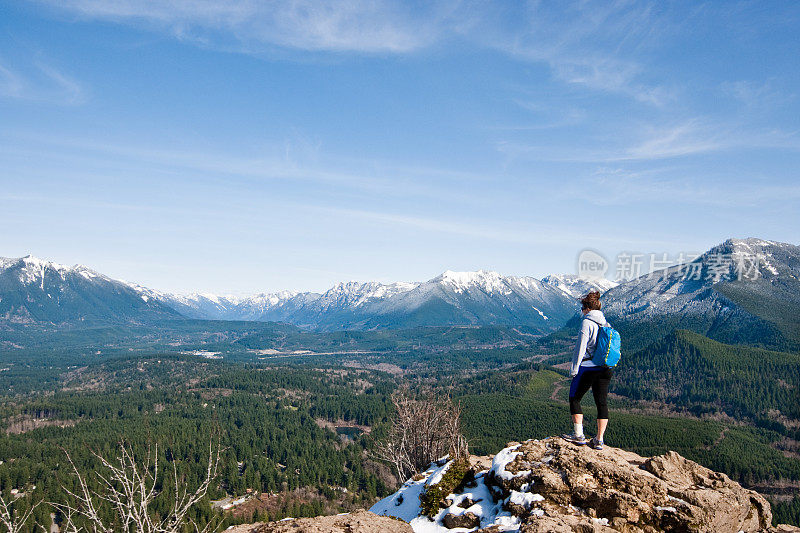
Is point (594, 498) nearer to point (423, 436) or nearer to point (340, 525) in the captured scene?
point (340, 525)

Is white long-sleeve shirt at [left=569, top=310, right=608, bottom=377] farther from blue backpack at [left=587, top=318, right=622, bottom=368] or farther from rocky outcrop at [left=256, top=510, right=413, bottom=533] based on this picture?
rocky outcrop at [left=256, top=510, right=413, bottom=533]

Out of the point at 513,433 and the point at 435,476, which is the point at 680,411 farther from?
the point at 435,476

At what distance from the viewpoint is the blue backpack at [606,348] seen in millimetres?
12445

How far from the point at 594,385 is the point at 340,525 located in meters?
8.47

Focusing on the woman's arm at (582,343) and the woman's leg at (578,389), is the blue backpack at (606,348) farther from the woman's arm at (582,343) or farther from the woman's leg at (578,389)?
the woman's leg at (578,389)

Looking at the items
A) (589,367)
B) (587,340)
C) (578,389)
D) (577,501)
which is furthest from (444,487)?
(587,340)

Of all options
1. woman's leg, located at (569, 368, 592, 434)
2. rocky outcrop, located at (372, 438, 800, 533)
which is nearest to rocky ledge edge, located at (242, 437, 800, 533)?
rocky outcrop, located at (372, 438, 800, 533)

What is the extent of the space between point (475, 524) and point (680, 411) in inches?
8183

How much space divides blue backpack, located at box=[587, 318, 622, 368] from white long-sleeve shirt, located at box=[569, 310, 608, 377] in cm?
13

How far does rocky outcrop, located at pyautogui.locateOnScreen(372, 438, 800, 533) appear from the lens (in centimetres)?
1134

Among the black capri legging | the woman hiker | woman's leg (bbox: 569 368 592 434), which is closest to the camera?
the woman hiker

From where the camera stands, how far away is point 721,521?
11477 mm

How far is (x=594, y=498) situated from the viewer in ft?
39.0

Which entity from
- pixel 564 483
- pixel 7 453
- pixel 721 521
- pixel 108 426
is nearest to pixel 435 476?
pixel 564 483
